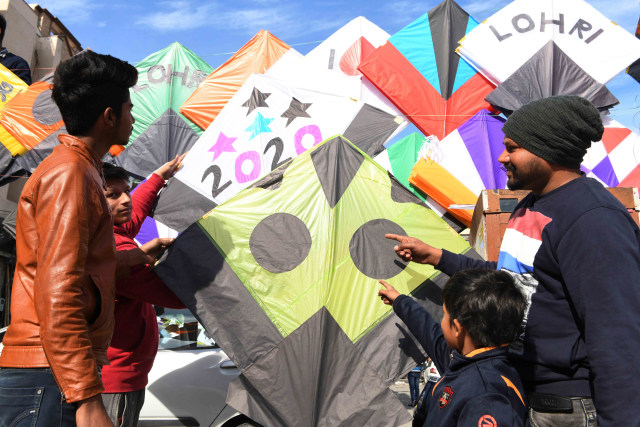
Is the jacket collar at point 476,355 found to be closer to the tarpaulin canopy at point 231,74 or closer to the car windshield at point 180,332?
the car windshield at point 180,332

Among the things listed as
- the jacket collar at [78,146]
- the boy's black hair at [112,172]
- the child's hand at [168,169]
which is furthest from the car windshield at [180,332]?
the jacket collar at [78,146]

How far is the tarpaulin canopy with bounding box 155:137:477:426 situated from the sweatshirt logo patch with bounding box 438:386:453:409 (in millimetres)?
735

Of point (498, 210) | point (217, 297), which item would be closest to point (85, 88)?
point (217, 297)

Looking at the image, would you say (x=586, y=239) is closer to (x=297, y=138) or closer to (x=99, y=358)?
(x=99, y=358)

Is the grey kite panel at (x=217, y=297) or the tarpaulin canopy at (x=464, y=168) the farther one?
the tarpaulin canopy at (x=464, y=168)

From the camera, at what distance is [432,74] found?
576 centimetres

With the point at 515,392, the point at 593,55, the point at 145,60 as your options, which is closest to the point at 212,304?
the point at 515,392

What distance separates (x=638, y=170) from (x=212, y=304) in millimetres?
4113

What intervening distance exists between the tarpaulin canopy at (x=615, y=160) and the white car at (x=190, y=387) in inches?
141

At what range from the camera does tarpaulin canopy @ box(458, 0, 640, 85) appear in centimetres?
525

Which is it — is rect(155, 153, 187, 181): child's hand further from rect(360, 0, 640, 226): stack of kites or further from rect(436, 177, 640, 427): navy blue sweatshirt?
rect(436, 177, 640, 427): navy blue sweatshirt

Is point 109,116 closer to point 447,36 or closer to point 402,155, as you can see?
point 402,155

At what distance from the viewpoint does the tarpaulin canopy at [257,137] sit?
398 cm

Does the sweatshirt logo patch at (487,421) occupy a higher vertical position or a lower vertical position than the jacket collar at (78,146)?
lower
